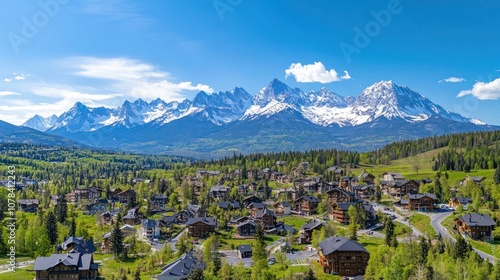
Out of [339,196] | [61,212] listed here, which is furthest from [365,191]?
[61,212]

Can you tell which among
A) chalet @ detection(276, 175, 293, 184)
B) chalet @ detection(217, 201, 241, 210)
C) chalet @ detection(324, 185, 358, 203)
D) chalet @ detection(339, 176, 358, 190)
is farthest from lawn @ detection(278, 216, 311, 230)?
chalet @ detection(276, 175, 293, 184)

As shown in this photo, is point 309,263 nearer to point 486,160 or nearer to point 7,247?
point 7,247

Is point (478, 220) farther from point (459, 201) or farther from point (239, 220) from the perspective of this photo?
point (239, 220)

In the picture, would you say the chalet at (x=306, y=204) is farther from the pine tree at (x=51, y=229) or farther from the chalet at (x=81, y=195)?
the chalet at (x=81, y=195)

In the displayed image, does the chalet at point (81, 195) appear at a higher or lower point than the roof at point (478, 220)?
lower

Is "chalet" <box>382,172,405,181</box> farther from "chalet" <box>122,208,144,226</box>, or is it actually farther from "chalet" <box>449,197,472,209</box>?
"chalet" <box>122,208,144,226</box>

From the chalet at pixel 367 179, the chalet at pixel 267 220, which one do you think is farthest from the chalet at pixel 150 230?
the chalet at pixel 367 179
